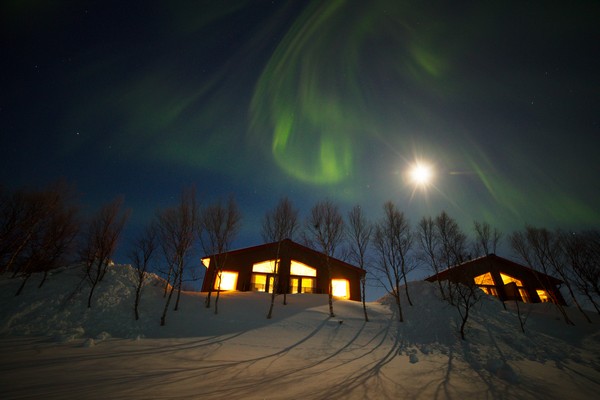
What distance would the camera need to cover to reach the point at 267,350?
32.1 feet

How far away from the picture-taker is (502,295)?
25625mm

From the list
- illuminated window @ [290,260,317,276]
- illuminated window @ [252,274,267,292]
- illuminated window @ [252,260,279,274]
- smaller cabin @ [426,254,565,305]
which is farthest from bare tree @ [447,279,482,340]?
illuminated window @ [252,274,267,292]

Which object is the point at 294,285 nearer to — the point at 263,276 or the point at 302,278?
the point at 302,278

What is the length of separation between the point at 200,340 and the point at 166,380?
4.98 m

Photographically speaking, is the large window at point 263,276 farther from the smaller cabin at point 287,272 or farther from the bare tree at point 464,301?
the bare tree at point 464,301

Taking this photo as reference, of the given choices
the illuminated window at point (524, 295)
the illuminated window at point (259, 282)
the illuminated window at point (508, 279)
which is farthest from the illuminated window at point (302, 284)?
the illuminated window at point (524, 295)

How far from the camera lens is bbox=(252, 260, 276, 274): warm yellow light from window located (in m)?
25.1

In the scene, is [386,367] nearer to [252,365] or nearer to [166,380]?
[252,365]

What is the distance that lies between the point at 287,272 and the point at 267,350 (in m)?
14.4

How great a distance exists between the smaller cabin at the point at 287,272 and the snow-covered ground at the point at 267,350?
5874 mm

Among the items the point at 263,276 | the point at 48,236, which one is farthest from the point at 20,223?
the point at 263,276

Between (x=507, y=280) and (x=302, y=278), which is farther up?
(x=507, y=280)

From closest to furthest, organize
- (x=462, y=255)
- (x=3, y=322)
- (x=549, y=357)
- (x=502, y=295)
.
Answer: (x=549, y=357) → (x=3, y=322) → (x=462, y=255) → (x=502, y=295)

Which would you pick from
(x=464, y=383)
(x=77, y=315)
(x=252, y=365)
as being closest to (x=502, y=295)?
(x=464, y=383)
